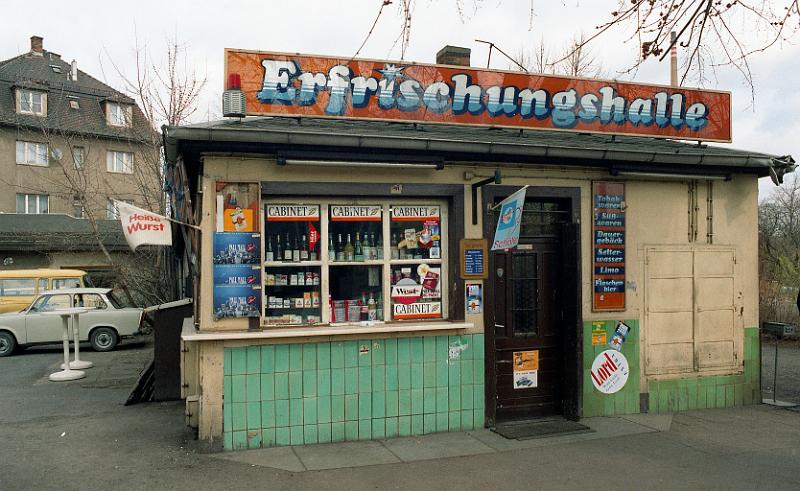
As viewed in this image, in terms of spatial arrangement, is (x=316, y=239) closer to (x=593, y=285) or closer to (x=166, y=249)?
(x=593, y=285)

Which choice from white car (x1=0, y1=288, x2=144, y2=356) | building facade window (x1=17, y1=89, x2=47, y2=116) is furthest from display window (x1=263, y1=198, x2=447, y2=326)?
building facade window (x1=17, y1=89, x2=47, y2=116)

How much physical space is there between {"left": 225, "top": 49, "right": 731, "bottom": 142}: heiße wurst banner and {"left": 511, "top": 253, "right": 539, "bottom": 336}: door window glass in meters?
1.65

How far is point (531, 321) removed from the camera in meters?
7.89

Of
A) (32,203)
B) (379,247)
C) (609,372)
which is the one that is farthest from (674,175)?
(32,203)

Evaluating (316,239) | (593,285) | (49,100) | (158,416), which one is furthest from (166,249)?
(49,100)

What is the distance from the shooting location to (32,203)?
32219 mm

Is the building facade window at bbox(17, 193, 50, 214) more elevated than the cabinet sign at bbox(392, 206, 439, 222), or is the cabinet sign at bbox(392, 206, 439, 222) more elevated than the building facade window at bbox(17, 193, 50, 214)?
the building facade window at bbox(17, 193, 50, 214)

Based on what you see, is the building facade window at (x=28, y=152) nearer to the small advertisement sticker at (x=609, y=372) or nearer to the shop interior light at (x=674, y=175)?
the shop interior light at (x=674, y=175)

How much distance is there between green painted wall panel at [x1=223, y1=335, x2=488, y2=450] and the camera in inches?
258

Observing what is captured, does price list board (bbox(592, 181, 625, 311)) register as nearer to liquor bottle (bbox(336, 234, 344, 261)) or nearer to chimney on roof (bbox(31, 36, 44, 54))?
liquor bottle (bbox(336, 234, 344, 261))

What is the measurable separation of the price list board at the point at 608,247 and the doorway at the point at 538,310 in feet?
0.95

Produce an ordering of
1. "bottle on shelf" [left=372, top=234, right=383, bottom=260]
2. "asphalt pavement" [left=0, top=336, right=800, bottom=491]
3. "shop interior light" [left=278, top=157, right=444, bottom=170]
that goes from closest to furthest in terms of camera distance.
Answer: "asphalt pavement" [left=0, top=336, right=800, bottom=491]
"shop interior light" [left=278, top=157, right=444, bottom=170]
"bottle on shelf" [left=372, top=234, right=383, bottom=260]

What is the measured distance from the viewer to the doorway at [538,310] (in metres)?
7.67

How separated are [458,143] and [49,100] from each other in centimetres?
3206
